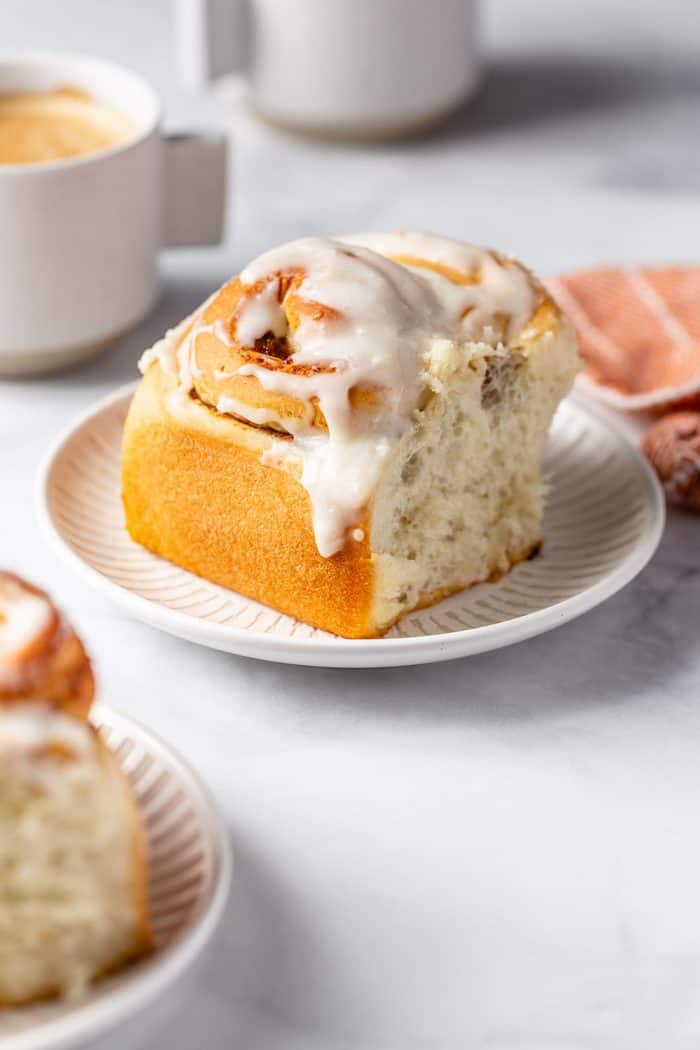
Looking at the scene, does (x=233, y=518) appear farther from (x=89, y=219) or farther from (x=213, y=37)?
(x=213, y=37)

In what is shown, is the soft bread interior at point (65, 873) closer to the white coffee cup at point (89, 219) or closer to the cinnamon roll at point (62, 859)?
the cinnamon roll at point (62, 859)

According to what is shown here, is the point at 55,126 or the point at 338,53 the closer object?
the point at 55,126

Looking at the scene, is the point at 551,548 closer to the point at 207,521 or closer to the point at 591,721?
the point at 591,721

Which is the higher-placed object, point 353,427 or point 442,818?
point 353,427

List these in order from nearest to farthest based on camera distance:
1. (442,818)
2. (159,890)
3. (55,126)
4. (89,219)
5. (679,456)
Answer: (159,890), (442,818), (679,456), (89,219), (55,126)

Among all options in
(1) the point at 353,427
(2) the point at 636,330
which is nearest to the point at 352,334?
(1) the point at 353,427

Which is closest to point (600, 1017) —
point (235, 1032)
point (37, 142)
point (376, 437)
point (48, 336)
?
point (235, 1032)
